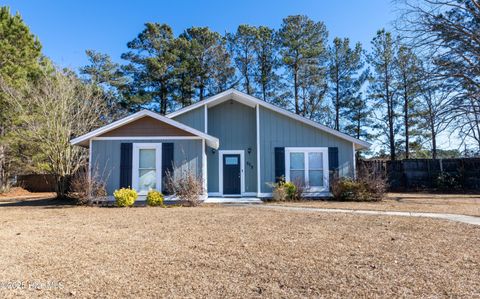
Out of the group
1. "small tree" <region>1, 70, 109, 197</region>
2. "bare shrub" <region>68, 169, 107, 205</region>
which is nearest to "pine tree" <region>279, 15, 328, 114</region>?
"small tree" <region>1, 70, 109, 197</region>

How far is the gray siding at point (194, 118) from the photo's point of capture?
13594 mm

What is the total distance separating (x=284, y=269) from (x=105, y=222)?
5122 mm

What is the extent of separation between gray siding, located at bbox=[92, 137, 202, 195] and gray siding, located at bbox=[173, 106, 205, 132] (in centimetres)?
179

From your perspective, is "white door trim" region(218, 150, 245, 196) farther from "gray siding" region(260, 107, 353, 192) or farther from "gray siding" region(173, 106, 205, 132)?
"gray siding" region(173, 106, 205, 132)

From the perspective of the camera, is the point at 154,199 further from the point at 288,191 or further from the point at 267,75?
the point at 267,75

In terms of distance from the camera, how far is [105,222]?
737 cm

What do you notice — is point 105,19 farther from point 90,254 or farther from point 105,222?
point 90,254

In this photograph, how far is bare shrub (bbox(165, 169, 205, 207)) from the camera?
1073 centimetres

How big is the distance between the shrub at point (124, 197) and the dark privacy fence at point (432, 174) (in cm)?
1187

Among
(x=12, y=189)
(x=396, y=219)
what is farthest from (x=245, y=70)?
(x=396, y=219)

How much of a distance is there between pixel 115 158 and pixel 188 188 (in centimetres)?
324

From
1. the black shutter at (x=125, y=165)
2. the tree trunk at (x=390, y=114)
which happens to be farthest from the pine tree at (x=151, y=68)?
the tree trunk at (x=390, y=114)

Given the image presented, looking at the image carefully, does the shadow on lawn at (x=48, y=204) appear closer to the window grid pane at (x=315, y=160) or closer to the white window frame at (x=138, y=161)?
the white window frame at (x=138, y=161)

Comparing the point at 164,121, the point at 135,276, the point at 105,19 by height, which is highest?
the point at 105,19
